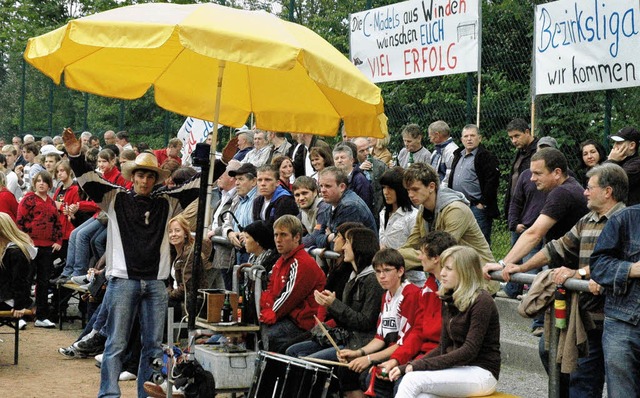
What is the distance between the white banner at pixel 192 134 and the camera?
1753 centimetres

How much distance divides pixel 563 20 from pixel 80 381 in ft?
20.8

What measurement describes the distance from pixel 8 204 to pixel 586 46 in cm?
829

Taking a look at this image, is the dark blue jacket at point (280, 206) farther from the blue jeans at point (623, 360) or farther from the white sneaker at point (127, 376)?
the blue jeans at point (623, 360)

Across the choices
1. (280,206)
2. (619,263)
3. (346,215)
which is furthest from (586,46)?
(619,263)

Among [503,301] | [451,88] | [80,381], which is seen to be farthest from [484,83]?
[80,381]

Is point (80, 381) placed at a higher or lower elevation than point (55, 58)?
lower

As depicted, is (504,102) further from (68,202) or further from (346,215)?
(68,202)

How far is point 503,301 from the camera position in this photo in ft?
35.8

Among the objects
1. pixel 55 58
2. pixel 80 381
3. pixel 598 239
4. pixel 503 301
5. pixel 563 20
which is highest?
pixel 563 20

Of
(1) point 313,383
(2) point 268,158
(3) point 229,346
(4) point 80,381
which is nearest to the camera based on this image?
(1) point 313,383

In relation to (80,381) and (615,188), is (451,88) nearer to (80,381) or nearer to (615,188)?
(80,381)

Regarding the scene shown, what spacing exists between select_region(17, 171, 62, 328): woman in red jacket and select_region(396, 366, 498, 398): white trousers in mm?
8714

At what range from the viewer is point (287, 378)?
7902 millimetres

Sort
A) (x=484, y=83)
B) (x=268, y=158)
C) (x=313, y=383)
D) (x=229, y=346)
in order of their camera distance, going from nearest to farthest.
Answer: (x=313, y=383)
(x=229, y=346)
(x=484, y=83)
(x=268, y=158)
